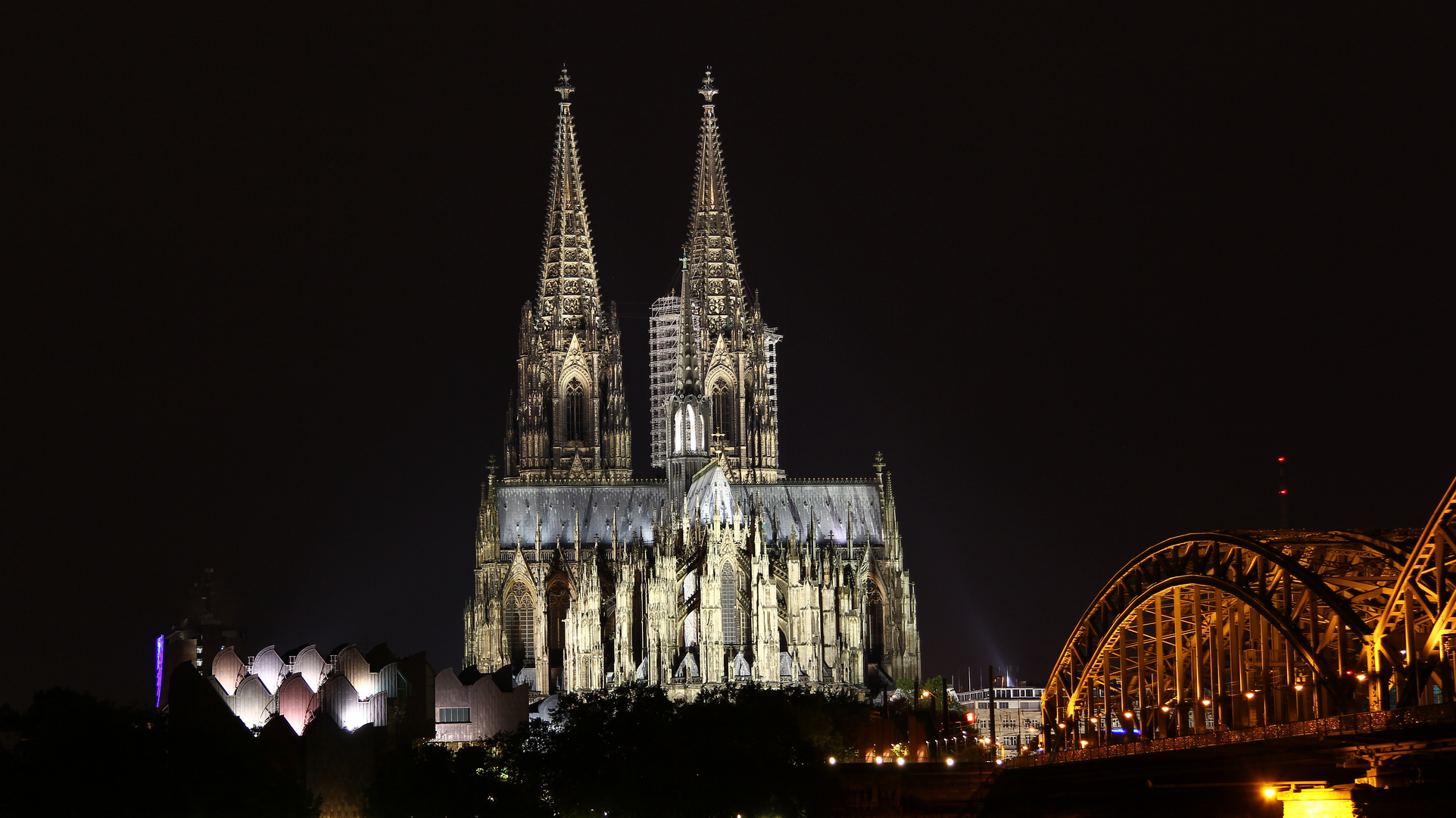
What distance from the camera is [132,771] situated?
82.6 m

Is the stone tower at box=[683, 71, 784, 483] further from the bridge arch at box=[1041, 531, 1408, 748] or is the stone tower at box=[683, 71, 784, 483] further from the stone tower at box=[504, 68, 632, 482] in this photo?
the bridge arch at box=[1041, 531, 1408, 748]

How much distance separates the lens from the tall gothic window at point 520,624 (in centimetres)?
15400

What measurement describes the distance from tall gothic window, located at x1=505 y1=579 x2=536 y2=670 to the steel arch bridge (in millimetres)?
61869

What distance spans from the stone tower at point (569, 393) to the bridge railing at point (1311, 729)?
287ft

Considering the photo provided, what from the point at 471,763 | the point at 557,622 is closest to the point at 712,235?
the point at 557,622

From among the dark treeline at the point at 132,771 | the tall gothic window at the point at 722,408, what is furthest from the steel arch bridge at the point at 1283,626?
the tall gothic window at the point at 722,408

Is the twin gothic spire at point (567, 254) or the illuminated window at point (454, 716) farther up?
the twin gothic spire at point (567, 254)

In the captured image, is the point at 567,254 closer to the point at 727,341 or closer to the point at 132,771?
the point at 727,341

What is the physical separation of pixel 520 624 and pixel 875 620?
2515 cm

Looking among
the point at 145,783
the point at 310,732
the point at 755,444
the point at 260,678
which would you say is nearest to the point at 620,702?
the point at 310,732

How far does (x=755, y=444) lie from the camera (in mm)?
163000

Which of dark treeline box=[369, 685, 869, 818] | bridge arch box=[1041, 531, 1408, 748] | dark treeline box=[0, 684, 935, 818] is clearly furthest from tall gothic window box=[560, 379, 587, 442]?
bridge arch box=[1041, 531, 1408, 748]

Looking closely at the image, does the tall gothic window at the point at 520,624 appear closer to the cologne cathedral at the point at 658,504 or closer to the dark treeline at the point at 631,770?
the cologne cathedral at the point at 658,504

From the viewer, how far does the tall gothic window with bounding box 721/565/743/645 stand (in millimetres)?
138375
